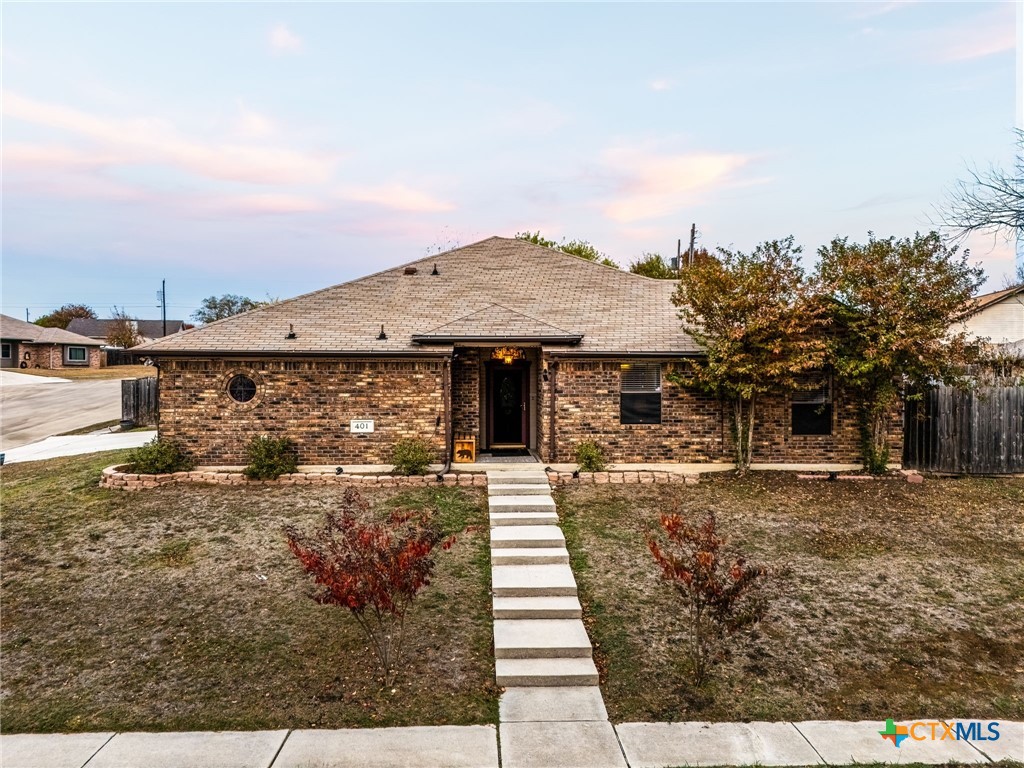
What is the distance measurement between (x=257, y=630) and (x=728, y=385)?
31.1 feet

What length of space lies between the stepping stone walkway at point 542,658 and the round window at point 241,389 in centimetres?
652

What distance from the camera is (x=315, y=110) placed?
48.6 feet

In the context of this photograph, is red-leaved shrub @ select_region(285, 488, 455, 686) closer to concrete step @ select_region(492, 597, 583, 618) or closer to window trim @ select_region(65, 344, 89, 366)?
concrete step @ select_region(492, 597, 583, 618)

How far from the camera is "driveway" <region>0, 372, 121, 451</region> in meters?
20.4

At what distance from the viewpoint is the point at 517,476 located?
11.0 meters

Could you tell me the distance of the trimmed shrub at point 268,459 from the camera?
36.9 ft

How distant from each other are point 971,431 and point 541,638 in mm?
11815

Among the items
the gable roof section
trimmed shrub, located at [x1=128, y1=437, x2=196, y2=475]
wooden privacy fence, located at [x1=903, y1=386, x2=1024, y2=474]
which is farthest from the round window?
wooden privacy fence, located at [x1=903, y1=386, x2=1024, y2=474]

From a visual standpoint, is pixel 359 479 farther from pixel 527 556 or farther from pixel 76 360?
pixel 76 360

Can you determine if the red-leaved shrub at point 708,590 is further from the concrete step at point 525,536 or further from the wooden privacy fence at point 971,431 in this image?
the wooden privacy fence at point 971,431

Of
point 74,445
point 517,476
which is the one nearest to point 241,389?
point 517,476

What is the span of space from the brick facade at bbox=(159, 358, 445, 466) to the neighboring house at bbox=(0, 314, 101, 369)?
155ft

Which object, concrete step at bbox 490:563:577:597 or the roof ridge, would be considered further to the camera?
the roof ridge

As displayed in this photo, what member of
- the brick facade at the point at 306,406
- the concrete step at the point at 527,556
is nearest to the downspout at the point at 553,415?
the brick facade at the point at 306,406
